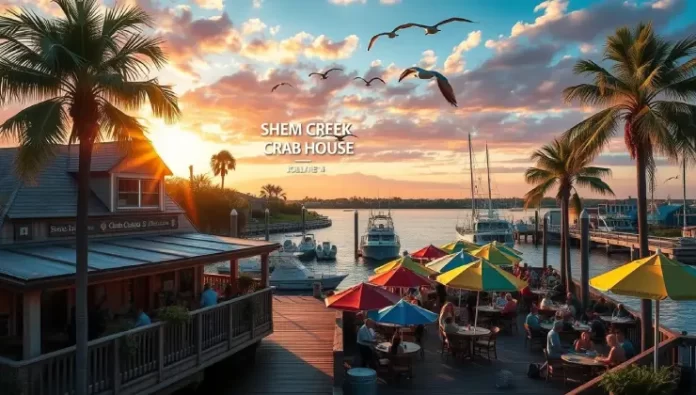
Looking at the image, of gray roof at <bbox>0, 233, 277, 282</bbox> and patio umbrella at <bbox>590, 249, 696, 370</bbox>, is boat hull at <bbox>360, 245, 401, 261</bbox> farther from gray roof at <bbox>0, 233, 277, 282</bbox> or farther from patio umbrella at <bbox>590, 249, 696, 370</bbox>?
patio umbrella at <bbox>590, 249, 696, 370</bbox>

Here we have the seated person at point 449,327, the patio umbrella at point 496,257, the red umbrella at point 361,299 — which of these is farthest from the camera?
the patio umbrella at point 496,257

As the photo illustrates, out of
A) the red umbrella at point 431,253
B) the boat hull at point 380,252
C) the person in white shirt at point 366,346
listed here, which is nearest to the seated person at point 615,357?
the person in white shirt at point 366,346

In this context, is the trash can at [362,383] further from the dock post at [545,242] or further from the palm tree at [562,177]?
the dock post at [545,242]

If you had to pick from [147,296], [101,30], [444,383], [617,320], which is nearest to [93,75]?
[101,30]

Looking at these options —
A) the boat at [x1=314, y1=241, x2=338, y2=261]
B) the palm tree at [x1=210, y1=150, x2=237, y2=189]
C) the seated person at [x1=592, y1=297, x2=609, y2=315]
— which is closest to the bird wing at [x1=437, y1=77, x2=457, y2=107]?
the seated person at [x1=592, y1=297, x2=609, y2=315]

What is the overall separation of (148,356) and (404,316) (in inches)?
252

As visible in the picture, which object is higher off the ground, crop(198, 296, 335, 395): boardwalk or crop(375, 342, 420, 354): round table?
crop(375, 342, 420, 354): round table

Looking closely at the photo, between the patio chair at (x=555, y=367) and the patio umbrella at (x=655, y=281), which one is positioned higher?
the patio umbrella at (x=655, y=281)

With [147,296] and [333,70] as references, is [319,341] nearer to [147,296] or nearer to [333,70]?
[147,296]

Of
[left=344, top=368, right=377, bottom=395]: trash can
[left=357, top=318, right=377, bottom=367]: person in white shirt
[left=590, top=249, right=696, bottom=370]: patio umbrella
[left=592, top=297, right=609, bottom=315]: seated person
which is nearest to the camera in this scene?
[left=590, top=249, right=696, bottom=370]: patio umbrella

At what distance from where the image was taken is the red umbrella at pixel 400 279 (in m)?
18.8

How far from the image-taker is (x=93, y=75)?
30.8 ft

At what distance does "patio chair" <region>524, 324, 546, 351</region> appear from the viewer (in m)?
17.5

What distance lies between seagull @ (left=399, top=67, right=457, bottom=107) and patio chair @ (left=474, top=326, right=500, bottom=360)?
646 centimetres
